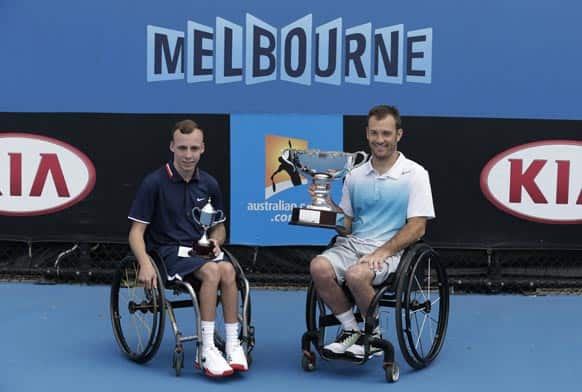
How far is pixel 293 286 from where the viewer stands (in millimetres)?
6055

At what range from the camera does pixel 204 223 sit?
420 centimetres

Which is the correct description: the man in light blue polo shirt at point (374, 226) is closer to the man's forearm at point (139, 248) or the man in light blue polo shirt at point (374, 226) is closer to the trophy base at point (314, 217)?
the trophy base at point (314, 217)

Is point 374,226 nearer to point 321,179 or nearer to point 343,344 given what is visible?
point 321,179

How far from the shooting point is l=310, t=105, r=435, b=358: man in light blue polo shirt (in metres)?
4.02

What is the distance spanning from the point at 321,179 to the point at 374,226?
1.06 feet

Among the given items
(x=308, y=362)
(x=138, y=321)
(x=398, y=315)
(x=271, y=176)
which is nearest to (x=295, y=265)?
(x=271, y=176)

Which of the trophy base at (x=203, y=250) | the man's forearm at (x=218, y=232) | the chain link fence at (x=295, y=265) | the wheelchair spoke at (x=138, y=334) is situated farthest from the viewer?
the chain link fence at (x=295, y=265)

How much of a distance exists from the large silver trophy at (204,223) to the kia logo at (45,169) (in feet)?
6.02

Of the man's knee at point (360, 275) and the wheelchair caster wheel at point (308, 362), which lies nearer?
the man's knee at point (360, 275)

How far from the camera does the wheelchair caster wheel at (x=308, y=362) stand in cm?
420

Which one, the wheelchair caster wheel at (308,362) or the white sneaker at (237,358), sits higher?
the white sneaker at (237,358)

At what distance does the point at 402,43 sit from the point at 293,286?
1.70 meters

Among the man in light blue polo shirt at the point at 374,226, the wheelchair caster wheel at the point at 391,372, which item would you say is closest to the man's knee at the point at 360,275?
the man in light blue polo shirt at the point at 374,226

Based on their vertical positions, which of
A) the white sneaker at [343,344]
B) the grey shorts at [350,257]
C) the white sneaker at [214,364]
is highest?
the grey shorts at [350,257]
